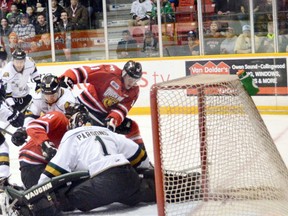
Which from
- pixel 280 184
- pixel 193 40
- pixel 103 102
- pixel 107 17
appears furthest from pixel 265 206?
pixel 107 17

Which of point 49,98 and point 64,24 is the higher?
point 64,24

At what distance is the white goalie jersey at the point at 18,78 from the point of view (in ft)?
27.4

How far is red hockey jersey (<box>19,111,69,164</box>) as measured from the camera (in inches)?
187

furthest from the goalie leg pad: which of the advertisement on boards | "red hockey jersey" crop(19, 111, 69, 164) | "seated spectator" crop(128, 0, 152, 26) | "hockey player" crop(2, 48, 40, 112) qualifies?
"seated spectator" crop(128, 0, 152, 26)

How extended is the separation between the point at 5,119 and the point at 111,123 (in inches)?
35.6

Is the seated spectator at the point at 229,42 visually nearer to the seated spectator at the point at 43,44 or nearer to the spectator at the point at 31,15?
the seated spectator at the point at 43,44

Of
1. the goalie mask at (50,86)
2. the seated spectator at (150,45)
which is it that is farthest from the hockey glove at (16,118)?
the seated spectator at (150,45)

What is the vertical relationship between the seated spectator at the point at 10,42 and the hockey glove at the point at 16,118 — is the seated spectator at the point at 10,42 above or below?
above

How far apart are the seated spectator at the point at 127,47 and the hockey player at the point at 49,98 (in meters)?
4.67

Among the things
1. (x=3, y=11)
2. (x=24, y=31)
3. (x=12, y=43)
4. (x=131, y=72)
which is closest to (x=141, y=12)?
(x=24, y=31)

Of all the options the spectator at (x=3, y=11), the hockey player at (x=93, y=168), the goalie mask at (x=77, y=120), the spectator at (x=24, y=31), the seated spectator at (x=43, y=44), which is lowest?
the hockey player at (x=93, y=168)

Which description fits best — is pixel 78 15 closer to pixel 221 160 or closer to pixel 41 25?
pixel 41 25

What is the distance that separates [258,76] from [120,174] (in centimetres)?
516

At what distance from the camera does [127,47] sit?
10.3 meters
